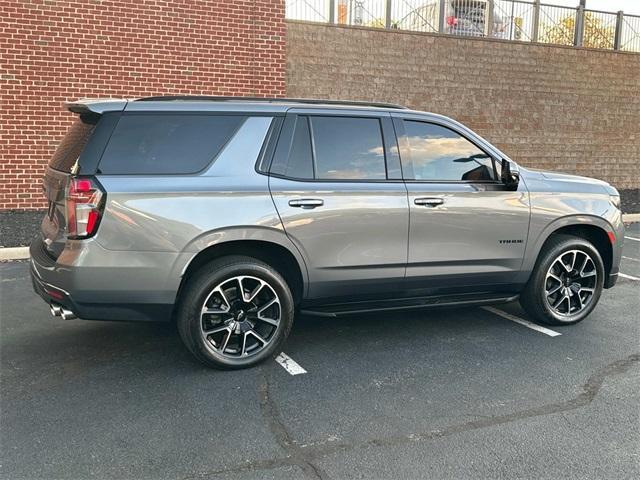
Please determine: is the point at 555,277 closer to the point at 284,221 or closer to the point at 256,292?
the point at 284,221

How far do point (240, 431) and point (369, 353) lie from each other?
1.51 meters

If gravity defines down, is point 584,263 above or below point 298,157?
below

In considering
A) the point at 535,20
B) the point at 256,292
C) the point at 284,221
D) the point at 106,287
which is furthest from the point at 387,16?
the point at 106,287

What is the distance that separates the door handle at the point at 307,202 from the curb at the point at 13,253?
4858 mm

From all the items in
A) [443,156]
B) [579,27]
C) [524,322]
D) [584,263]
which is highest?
[579,27]

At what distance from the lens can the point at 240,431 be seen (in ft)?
10.9

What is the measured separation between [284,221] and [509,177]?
1993mm

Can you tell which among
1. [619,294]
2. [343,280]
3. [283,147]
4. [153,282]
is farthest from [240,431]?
[619,294]

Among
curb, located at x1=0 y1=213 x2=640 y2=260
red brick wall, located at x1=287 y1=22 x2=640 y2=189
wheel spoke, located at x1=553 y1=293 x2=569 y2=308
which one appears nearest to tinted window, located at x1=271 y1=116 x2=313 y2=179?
wheel spoke, located at x1=553 y1=293 x2=569 y2=308

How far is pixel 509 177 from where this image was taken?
4.83 meters

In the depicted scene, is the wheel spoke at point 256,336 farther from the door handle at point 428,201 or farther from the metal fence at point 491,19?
the metal fence at point 491,19

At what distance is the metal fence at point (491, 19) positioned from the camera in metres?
11.9

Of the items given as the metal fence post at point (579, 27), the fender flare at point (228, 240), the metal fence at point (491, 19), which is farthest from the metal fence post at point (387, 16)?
the fender flare at point (228, 240)

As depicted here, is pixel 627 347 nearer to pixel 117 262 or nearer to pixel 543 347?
pixel 543 347
